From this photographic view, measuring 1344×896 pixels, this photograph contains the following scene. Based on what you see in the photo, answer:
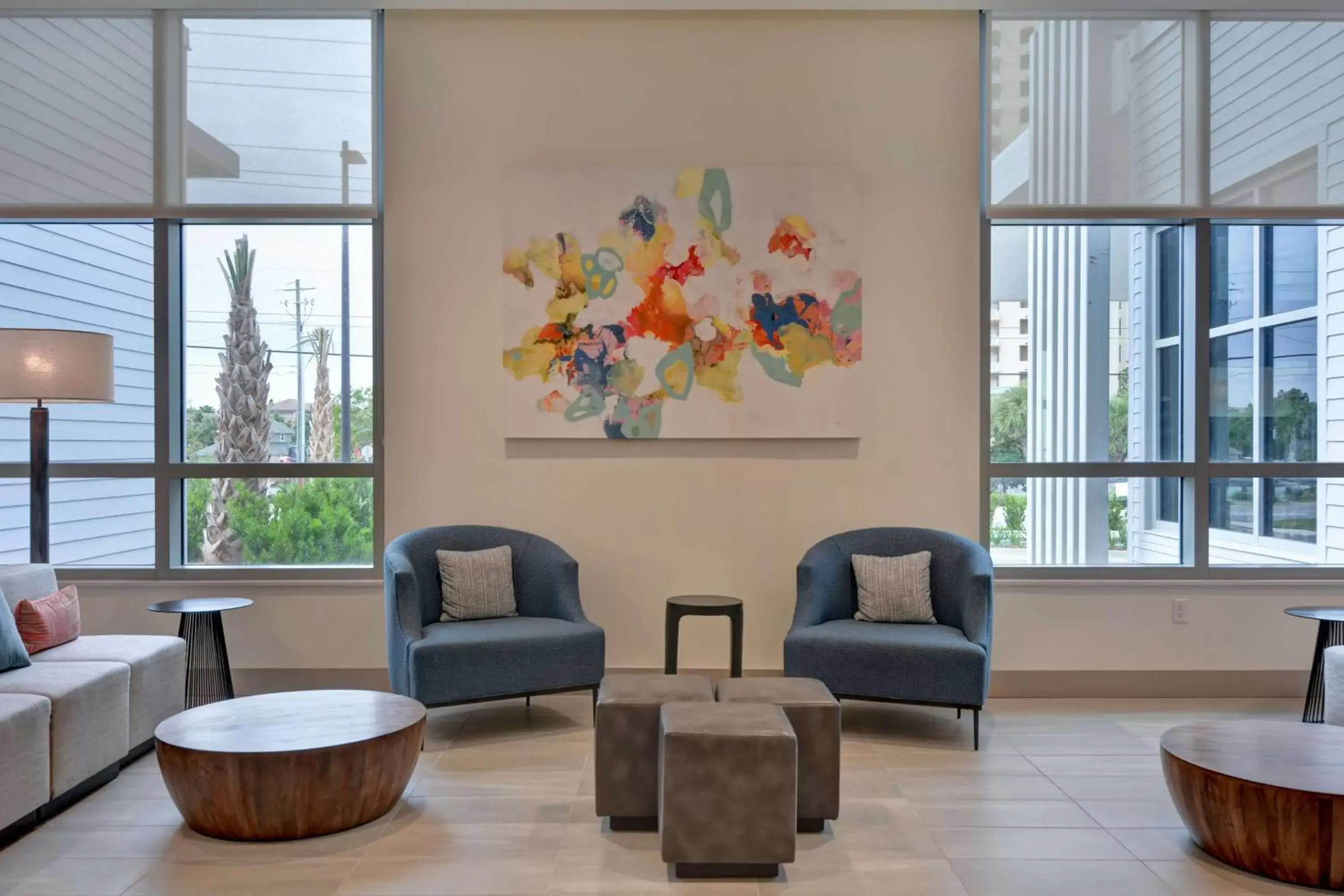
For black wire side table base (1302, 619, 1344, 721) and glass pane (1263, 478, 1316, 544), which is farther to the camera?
glass pane (1263, 478, 1316, 544)

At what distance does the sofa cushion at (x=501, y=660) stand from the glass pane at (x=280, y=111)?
7.99 ft

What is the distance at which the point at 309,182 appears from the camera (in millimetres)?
4789

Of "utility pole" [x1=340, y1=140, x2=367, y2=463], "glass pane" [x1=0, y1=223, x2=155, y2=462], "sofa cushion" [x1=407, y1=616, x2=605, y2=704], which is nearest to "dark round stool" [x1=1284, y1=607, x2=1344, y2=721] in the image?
"sofa cushion" [x1=407, y1=616, x2=605, y2=704]

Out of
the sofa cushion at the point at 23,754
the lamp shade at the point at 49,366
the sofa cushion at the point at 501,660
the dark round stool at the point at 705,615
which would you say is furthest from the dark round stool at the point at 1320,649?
the lamp shade at the point at 49,366

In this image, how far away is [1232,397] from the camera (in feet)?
15.9

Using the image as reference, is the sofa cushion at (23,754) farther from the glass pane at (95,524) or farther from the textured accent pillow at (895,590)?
the textured accent pillow at (895,590)

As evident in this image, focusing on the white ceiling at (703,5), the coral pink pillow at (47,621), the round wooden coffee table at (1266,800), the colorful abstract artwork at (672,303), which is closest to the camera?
the round wooden coffee table at (1266,800)

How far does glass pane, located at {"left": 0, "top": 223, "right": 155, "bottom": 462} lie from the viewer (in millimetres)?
4832

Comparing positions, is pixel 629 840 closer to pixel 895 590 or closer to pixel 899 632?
pixel 899 632

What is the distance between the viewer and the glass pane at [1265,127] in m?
4.74

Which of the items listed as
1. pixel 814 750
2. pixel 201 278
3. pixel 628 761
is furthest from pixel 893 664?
pixel 201 278

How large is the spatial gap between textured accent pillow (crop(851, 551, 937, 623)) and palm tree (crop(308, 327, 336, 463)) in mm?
2863

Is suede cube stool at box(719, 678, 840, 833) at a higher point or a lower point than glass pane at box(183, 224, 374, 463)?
lower

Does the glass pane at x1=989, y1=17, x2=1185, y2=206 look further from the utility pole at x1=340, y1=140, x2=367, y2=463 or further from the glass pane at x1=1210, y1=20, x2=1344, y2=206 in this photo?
the utility pole at x1=340, y1=140, x2=367, y2=463
